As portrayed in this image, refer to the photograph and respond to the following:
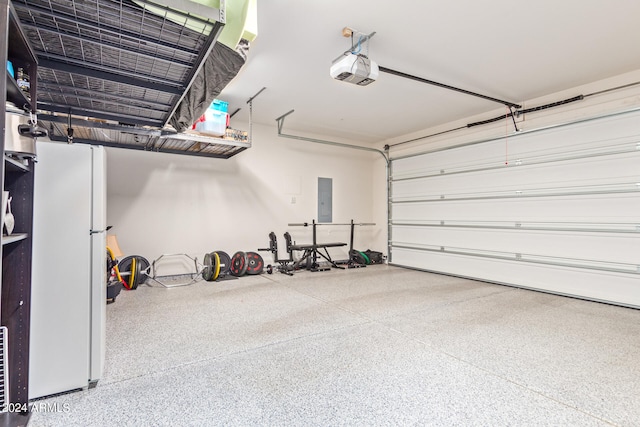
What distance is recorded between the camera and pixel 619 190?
3.88m

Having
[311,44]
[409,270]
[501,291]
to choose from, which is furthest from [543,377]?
[409,270]

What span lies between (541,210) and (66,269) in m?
5.59

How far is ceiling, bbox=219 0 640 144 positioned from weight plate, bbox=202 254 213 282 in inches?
103

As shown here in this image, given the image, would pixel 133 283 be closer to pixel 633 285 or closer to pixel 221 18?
pixel 221 18

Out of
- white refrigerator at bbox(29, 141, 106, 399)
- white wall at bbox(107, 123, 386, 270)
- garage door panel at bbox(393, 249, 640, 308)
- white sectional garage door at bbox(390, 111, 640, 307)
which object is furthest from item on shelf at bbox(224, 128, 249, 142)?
garage door panel at bbox(393, 249, 640, 308)

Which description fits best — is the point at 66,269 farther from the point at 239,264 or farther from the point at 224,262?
the point at 239,264

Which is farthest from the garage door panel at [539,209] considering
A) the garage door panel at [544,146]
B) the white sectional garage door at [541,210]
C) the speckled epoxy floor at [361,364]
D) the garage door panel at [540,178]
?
the speckled epoxy floor at [361,364]

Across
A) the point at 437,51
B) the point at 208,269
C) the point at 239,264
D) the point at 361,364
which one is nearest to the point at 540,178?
the point at 437,51

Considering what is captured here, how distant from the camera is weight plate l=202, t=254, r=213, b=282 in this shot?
5156 mm

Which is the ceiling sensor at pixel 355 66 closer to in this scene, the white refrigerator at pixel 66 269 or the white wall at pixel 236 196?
the white refrigerator at pixel 66 269

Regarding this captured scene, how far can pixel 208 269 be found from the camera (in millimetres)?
5188

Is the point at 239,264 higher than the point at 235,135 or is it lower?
lower

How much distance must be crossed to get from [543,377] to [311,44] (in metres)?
3.50

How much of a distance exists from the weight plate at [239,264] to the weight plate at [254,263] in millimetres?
91
